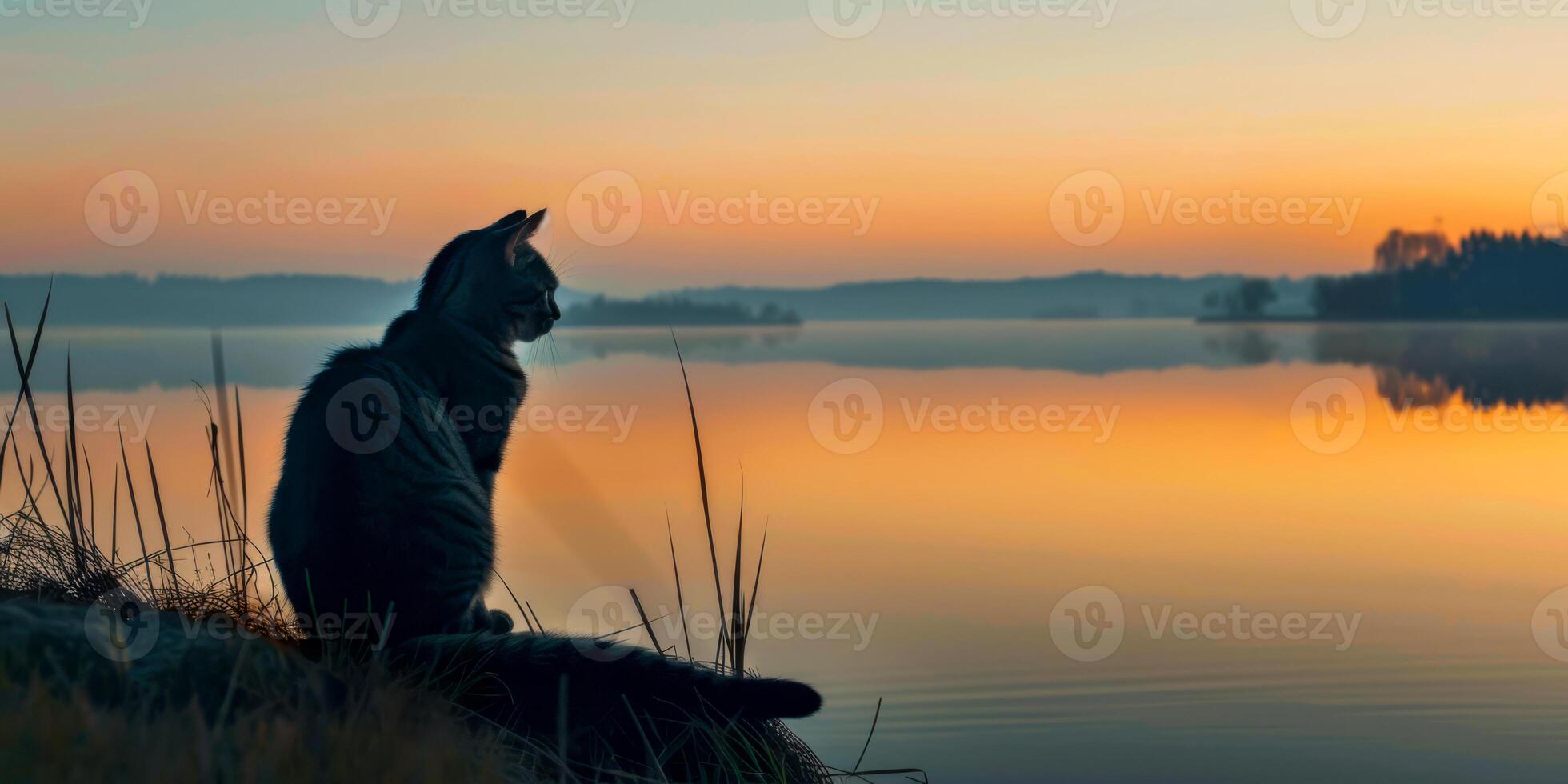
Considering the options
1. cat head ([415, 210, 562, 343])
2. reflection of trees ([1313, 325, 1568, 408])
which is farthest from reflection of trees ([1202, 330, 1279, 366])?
cat head ([415, 210, 562, 343])

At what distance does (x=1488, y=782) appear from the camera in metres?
4.88

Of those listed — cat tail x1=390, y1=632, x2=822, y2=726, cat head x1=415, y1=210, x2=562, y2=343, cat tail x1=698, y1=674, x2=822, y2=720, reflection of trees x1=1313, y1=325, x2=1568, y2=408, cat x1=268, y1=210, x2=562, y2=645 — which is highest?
reflection of trees x1=1313, y1=325, x2=1568, y2=408

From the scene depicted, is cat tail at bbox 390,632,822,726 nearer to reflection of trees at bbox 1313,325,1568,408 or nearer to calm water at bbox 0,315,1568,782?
calm water at bbox 0,315,1568,782

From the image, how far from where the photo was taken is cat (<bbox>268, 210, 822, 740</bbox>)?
3002mm

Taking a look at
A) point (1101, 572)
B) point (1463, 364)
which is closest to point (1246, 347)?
point (1463, 364)

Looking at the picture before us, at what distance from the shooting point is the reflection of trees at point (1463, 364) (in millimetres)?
20000

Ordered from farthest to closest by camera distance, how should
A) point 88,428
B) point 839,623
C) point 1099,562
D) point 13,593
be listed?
point 1099,562
point 839,623
point 88,428
point 13,593

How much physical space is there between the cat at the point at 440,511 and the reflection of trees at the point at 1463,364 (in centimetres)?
1764

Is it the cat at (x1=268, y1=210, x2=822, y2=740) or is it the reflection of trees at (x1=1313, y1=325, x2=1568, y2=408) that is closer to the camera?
the cat at (x1=268, y1=210, x2=822, y2=740)

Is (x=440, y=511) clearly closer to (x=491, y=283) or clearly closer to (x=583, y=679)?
(x=583, y=679)

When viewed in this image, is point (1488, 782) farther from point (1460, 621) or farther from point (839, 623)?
point (839, 623)

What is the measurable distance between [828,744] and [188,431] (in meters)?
9.14

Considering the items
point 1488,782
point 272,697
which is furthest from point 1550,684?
point 272,697

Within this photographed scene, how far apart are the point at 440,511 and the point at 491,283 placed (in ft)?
3.88
